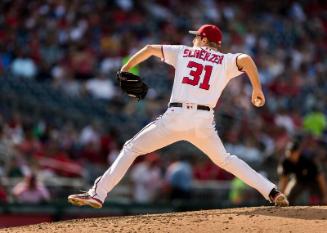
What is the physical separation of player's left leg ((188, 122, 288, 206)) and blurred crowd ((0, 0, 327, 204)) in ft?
17.0

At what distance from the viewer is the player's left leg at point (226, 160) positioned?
8.21 metres

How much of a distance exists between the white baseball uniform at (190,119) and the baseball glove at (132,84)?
0.45 meters

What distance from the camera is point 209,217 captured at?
8281mm

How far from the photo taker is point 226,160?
27.3ft

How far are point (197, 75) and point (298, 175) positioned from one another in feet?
15.7

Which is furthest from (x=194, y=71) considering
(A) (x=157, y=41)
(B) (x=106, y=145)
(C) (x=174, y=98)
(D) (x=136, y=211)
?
(A) (x=157, y=41)

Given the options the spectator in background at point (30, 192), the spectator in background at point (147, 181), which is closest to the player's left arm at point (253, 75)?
the spectator in background at point (30, 192)

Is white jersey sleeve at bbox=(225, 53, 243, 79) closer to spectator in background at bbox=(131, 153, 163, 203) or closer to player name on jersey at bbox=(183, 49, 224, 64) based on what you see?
player name on jersey at bbox=(183, 49, 224, 64)

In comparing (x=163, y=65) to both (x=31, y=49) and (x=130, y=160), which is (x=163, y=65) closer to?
(x=31, y=49)

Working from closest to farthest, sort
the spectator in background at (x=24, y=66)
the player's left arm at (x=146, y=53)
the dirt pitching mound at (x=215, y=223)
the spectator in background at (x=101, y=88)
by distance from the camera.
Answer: the dirt pitching mound at (x=215, y=223)
the player's left arm at (x=146, y=53)
the spectator in background at (x=24, y=66)
the spectator in background at (x=101, y=88)

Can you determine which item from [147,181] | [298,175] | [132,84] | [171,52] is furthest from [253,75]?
[147,181]

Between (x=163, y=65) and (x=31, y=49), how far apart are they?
8.17ft

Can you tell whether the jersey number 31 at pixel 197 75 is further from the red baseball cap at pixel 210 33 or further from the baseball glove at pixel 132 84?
the baseball glove at pixel 132 84

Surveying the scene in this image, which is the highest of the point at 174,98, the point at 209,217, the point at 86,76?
the point at 86,76
